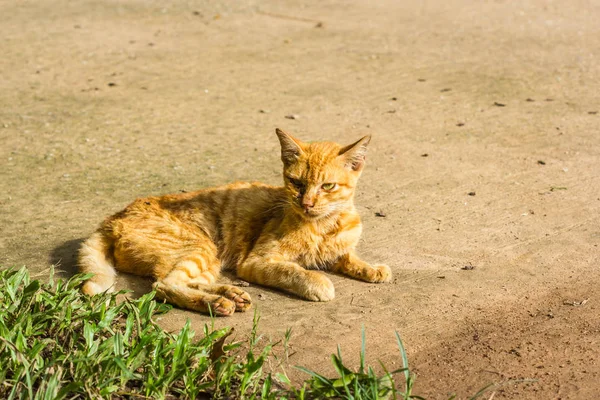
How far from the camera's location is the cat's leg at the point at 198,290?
4719 mm

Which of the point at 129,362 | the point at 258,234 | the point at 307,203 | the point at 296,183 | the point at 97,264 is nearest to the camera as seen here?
the point at 129,362

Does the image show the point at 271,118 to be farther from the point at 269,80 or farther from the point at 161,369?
the point at 161,369

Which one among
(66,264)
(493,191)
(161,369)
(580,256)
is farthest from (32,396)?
(493,191)

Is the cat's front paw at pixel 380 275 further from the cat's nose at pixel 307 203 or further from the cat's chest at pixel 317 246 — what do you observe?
the cat's nose at pixel 307 203

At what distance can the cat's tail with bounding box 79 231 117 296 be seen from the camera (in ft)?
A: 15.5

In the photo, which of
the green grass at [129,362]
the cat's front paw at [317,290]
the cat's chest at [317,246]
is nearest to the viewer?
the green grass at [129,362]

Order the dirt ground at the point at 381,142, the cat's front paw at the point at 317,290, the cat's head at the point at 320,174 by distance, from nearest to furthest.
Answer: the dirt ground at the point at 381,142, the cat's front paw at the point at 317,290, the cat's head at the point at 320,174

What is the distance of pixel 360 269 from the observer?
5.23 meters

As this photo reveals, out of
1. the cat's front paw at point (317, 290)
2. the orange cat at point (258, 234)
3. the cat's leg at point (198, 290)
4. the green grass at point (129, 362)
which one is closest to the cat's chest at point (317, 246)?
the orange cat at point (258, 234)

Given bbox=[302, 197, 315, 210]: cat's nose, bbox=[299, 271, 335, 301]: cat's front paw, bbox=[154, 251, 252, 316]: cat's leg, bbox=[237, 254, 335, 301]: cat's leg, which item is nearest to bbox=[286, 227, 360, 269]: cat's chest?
bbox=[237, 254, 335, 301]: cat's leg

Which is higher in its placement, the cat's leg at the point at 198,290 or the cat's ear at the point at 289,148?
the cat's ear at the point at 289,148

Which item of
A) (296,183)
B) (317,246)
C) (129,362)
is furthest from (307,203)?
(129,362)

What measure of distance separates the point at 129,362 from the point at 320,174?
6.37 ft

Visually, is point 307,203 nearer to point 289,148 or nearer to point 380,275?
point 289,148
